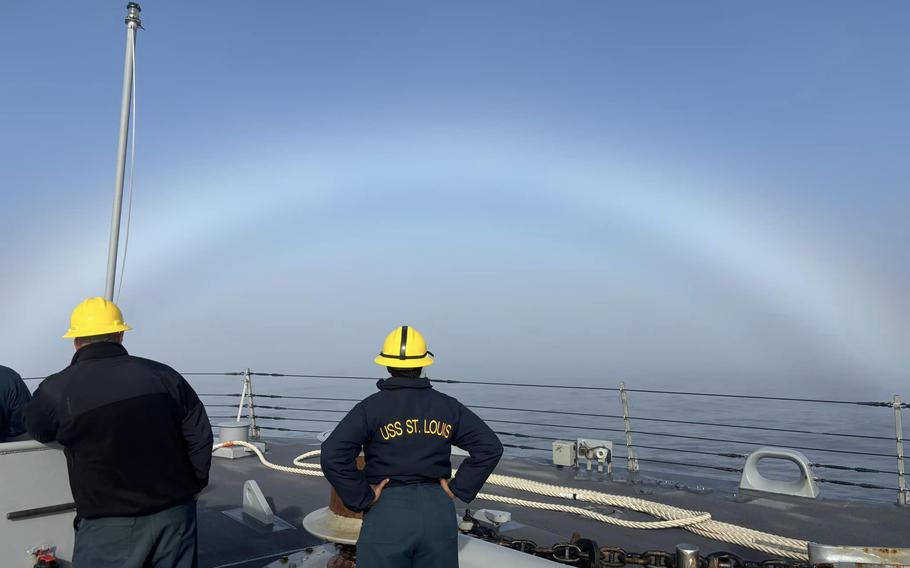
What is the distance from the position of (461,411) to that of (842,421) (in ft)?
134

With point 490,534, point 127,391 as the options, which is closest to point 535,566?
point 490,534

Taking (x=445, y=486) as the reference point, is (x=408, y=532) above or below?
below

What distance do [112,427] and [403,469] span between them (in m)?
1.33

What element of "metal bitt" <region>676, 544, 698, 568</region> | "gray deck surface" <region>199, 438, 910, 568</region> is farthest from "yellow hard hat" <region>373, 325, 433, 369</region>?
"gray deck surface" <region>199, 438, 910, 568</region>

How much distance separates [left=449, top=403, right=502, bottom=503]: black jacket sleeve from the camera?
10.5 ft

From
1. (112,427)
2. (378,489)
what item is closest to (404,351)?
(378,489)

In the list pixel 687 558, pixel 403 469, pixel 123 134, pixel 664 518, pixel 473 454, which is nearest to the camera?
pixel 403 469

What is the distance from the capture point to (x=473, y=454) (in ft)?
10.7

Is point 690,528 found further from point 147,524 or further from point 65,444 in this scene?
point 65,444

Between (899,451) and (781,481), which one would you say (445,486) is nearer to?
(781,481)

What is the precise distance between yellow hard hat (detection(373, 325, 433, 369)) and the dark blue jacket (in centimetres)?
271

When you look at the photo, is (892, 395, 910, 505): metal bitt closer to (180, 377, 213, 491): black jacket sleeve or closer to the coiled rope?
the coiled rope

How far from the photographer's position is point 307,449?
10773 millimetres

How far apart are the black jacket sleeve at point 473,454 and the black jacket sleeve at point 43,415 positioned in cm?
186
